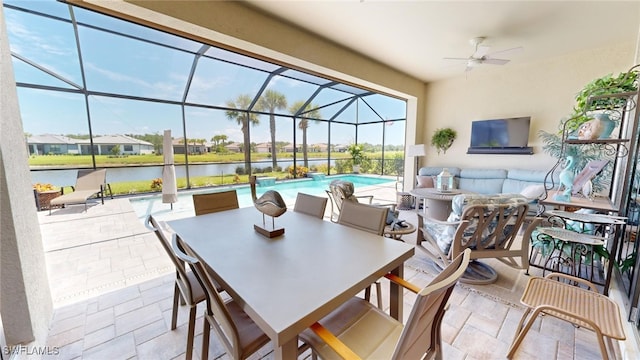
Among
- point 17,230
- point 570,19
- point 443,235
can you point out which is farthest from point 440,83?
point 17,230

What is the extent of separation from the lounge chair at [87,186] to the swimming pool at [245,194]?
74cm

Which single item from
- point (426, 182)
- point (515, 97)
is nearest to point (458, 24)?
point (515, 97)

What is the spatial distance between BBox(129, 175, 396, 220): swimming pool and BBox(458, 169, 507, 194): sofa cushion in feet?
10.1

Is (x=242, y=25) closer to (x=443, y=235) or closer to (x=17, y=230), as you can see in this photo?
(x=17, y=230)

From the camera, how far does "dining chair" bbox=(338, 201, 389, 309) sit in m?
1.73

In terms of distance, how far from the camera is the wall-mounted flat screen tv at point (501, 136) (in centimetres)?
471

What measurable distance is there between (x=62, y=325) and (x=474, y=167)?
675 centimetres

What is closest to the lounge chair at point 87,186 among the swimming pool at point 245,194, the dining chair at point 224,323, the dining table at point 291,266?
the swimming pool at point 245,194

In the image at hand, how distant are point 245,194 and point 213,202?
17.2 ft

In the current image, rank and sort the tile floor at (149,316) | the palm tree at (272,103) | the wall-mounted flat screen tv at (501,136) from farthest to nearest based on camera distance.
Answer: the palm tree at (272,103) < the wall-mounted flat screen tv at (501,136) < the tile floor at (149,316)

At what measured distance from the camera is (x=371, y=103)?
8.48 metres

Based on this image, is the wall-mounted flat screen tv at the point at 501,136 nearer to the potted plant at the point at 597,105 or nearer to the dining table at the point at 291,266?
the potted plant at the point at 597,105

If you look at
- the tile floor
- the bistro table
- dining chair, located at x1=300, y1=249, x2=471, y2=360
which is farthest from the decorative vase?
dining chair, located at x1=300, y1=249, x2=471, y2=360

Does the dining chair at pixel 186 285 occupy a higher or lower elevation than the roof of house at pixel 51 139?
lower
